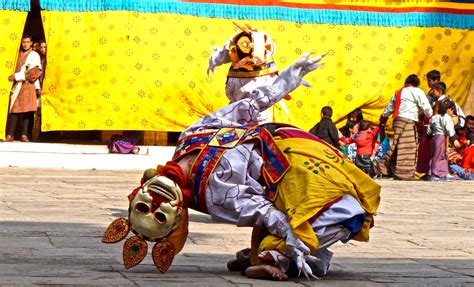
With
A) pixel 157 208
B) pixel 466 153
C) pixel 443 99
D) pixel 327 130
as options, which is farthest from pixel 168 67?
pixel 157 208

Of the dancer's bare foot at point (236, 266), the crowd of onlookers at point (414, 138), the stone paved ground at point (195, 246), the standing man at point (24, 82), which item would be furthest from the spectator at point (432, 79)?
the dancer's bare foot at point (236, 266)

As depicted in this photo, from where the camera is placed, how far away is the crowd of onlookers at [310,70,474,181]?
1672 cm

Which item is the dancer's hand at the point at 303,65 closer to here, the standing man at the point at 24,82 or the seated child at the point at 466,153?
the seated child at the point at 466,153

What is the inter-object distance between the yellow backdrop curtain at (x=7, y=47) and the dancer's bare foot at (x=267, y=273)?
11.3m

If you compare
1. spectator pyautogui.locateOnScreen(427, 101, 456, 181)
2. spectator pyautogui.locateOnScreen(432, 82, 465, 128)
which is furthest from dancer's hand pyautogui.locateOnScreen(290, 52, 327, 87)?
spectator pyautogui.locateOnScreen(432, 82, 465, 128)

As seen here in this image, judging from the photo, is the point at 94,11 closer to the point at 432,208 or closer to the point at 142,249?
the point at 432,208

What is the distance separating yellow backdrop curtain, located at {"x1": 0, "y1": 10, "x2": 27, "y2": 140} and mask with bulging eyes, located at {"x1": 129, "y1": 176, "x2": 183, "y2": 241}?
36.4 ft

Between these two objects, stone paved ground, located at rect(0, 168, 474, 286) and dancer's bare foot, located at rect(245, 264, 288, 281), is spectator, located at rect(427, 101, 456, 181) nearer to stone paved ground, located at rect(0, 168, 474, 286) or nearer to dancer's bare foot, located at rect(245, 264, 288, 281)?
stone paved ground, located at rect(0, 168, 474, 286)

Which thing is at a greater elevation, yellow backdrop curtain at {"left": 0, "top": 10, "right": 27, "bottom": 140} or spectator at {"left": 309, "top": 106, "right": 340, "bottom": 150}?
yellow backdrop curtain at {"left": 0, "top": 10, "right": 27, "bottom": 140}

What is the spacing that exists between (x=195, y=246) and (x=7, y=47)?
31.6ft

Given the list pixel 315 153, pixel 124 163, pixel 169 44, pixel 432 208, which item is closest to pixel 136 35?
pixel 169 44

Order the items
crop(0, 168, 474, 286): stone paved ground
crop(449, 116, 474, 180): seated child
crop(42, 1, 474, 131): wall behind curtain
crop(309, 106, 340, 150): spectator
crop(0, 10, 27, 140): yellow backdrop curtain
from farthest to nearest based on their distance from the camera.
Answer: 1. crop(449, 116, 474, 180): seated child
2. crop(42, 1, 474, 131): wall behind curtain
3. crop(0, 10, 27, 140): yellow backdrop curtain
4. crop(309, 106, 340, 150): spectator
5. crop(0, 168, 474, 286): stone paved ground

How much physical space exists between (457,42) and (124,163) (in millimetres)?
5263

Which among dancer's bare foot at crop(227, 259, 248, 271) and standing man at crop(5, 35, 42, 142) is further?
standing man at crop(5, 35, 42, 142)
